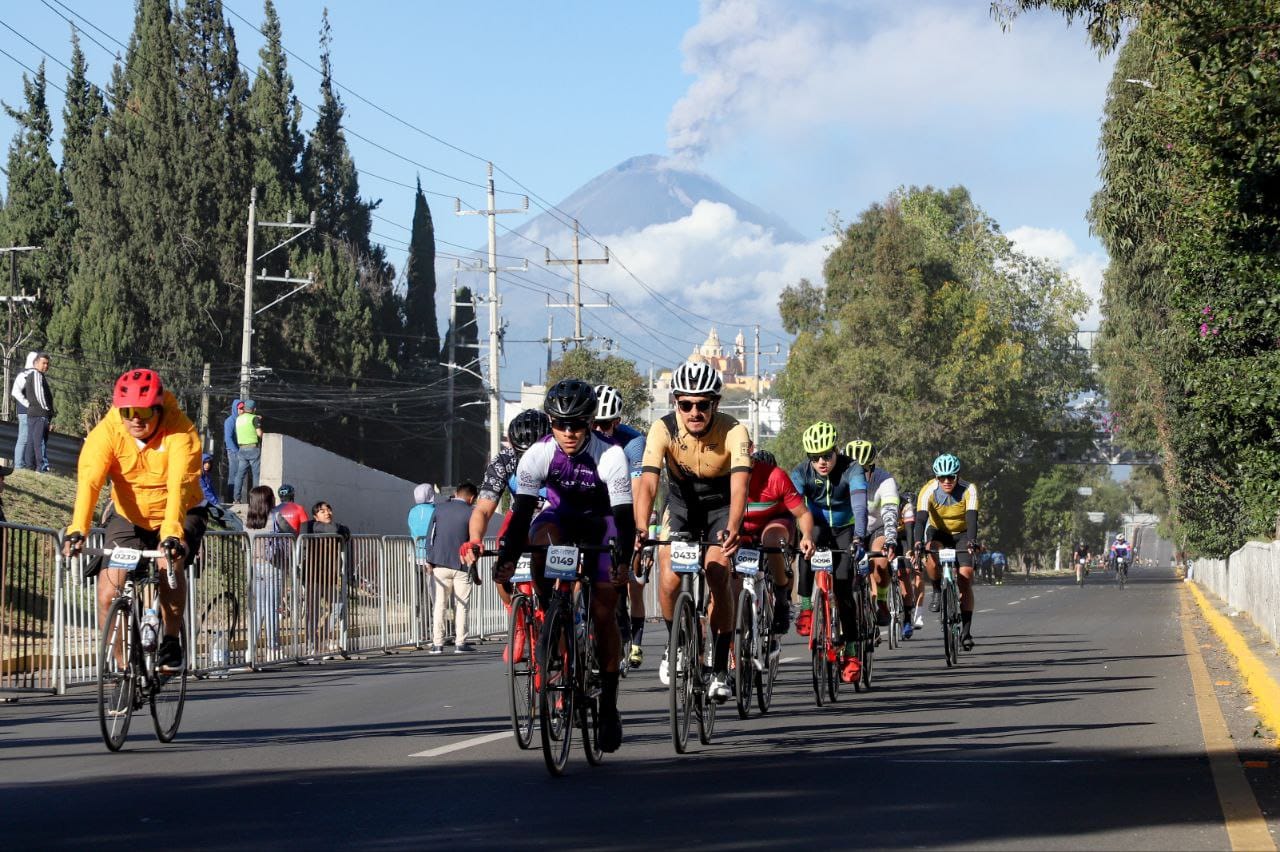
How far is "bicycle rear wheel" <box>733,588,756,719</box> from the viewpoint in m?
10.9

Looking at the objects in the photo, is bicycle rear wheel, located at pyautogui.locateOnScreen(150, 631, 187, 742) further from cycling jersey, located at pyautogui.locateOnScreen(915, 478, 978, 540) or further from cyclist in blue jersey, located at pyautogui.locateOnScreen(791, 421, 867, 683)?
cycling jersey, located at pyautogui.locateOnScreen(915, 478, 978, 540)

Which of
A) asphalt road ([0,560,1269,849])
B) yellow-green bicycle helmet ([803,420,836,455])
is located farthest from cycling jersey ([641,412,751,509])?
yellow-green bicycle helmet ([803,420,836,455])

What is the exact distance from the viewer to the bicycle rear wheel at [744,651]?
10863 mm

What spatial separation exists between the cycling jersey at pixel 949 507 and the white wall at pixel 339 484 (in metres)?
24.9

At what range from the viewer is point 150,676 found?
33.9 ft

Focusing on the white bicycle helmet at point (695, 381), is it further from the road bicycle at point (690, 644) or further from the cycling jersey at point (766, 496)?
the cycling jersey at point (766, 496)

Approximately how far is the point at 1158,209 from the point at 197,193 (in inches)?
1504

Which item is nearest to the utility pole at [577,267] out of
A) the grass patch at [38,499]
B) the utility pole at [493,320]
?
the utility pole at [493,320]

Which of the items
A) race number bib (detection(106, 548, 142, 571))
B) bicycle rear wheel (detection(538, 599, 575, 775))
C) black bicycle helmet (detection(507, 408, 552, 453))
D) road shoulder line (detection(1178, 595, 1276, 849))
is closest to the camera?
road shoulder line (detection(1178, 595, 1276, 849))

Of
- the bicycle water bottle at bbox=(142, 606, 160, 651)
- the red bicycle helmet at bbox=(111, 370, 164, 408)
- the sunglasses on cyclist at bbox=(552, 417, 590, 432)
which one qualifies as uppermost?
the red bicycle helmet at bbox=(111, 370, 164, 408)

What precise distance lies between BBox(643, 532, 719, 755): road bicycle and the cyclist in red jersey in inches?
65.8

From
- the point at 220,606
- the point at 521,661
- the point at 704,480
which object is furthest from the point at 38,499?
the point at 521,661

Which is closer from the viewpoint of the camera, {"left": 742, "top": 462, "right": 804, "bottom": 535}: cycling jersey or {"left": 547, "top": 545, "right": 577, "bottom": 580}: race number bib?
{"left": 547, "top": 545, "right": 577, "bottom": 580}: race number bib

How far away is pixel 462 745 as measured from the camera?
33.6 feet
